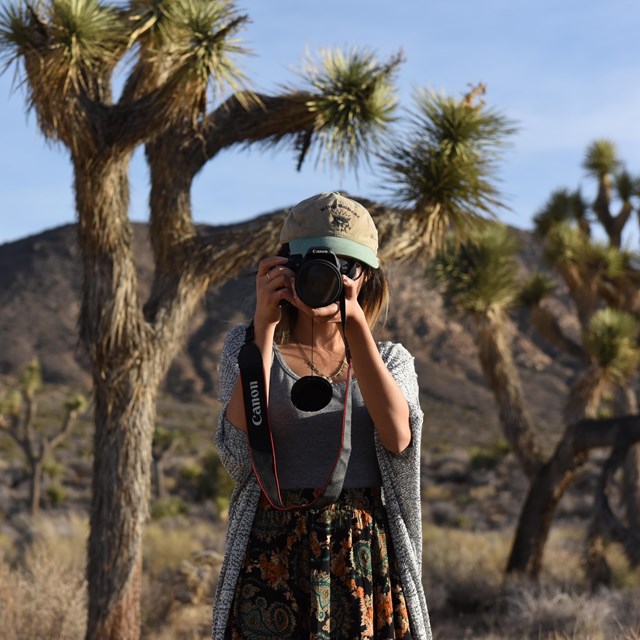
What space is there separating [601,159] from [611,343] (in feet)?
17.2

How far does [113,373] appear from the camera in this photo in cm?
586

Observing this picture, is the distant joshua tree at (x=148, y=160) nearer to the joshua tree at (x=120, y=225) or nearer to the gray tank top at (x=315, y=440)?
the joshua tree at (x=120, y=225)

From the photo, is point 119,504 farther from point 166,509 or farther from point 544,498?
point 166,509

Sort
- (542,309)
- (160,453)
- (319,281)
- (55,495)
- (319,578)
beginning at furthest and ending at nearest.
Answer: (160,453) → (55,495) → (542,309) → (319,578) → (319,281)

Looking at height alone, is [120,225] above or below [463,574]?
above

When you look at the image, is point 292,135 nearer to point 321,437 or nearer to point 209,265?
point 209,265

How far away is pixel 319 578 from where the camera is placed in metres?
2.02

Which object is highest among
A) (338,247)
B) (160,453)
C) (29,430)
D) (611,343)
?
(611,343)

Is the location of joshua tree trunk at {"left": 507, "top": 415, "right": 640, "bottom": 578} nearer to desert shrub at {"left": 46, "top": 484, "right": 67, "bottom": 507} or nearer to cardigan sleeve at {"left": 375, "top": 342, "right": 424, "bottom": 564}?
cardigan sleeve at {"left": 375, "top": 342, "right": 424, "bottom": 564}

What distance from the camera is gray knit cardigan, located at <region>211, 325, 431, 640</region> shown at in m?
2.09

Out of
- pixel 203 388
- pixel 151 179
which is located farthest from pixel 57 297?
pixel 151 179

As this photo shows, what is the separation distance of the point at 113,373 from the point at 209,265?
1009mm

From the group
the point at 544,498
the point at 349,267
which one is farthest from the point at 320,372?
the point at 544,498

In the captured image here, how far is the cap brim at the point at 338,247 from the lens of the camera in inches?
80.4
